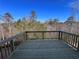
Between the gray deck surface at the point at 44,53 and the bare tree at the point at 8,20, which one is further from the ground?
the bare tree at the point at 8,20

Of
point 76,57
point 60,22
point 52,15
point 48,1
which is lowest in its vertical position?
point 76,57

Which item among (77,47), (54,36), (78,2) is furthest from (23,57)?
(78,2)

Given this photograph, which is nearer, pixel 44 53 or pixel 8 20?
pixel 44 53

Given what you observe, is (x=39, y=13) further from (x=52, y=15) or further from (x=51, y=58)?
(x=51, y=58)

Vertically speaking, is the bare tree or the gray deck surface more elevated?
the bare tree

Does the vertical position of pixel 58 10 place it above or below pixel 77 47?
above

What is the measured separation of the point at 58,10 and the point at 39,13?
14.1 feet

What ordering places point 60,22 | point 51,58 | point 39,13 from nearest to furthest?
point 51,58 → point 60,22 → point 39,13

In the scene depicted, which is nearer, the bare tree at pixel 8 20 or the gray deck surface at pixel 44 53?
the gray deck surface at pixel 44 53

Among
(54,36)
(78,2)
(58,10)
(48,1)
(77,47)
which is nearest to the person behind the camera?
(77,47)

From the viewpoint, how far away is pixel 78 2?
1562 centimetres

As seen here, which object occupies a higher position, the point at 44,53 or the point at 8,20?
the point at 8,20

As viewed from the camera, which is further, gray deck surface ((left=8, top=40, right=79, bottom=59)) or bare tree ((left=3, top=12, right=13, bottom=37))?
bare tree ((left=3, top=12, right=13, bottom=37))

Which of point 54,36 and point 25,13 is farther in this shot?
point 25,13
